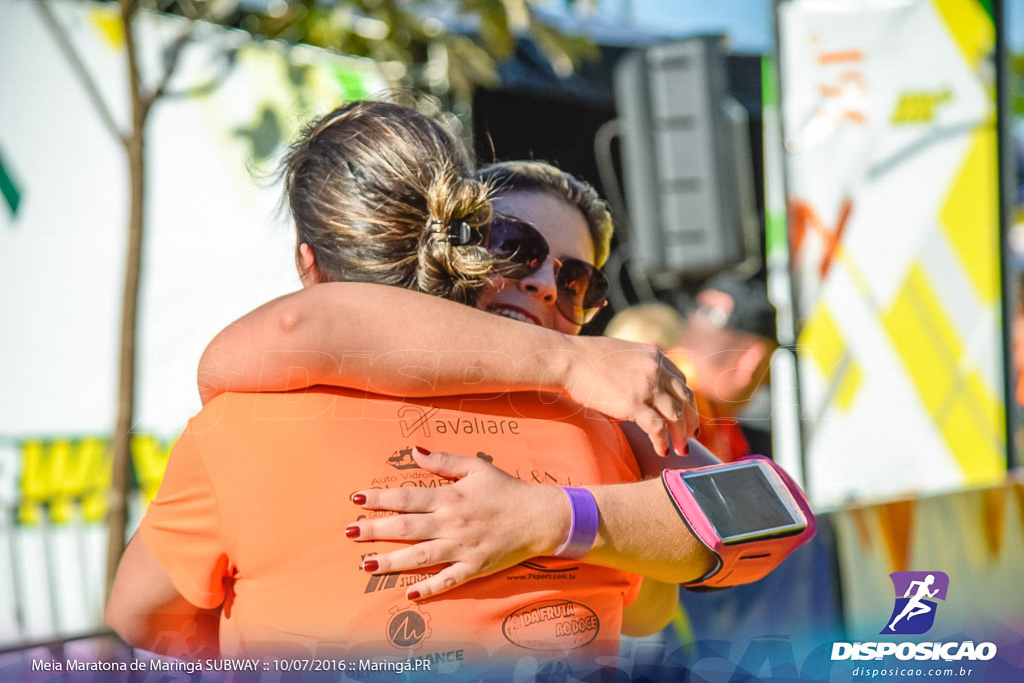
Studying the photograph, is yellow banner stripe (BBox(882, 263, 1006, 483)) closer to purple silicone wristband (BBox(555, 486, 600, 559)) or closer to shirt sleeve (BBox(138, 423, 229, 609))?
purple silicone wristband (BBox(555, 486, 600, 559))

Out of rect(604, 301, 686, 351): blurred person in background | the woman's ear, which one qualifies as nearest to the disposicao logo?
the woman's ear

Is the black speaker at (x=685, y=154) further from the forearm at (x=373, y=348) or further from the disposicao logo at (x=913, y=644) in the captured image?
the forearm at (x=373, y=348)

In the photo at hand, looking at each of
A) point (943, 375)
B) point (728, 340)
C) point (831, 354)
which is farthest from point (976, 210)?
point (728, 340)

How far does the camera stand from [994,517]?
2697 millimetres

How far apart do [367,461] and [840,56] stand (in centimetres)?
298

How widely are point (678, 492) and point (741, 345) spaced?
242cm

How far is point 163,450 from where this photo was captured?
3.96m

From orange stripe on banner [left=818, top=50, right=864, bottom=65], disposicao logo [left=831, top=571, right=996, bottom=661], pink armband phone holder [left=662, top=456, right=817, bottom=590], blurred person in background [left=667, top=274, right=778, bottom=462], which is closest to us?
pink armband phone holder [left=662, top=456, right=817, bottom=590]

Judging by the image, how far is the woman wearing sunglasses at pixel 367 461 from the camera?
0.98 metres

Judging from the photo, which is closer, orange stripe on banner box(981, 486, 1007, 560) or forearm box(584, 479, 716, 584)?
forearm box(584, 479, 716, 584)

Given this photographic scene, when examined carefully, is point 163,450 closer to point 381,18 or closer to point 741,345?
point 381,18

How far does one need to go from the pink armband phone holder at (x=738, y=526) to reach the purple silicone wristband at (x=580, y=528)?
0.43 ft

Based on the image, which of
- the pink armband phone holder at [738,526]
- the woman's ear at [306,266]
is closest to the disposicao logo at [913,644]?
the pink armband phone holder at [738,526]

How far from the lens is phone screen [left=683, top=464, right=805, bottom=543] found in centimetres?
112
